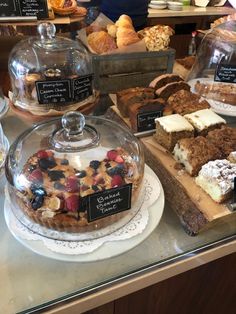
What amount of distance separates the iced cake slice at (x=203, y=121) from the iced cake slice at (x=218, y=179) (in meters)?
0.19

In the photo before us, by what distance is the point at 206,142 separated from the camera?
Result: 0.96m

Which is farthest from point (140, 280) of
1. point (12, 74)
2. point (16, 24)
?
point (16, 24)

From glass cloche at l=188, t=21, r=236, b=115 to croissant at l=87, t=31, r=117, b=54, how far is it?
388mm

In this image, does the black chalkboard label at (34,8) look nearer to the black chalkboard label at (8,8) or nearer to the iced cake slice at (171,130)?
the black chalkboard label at (8,8)

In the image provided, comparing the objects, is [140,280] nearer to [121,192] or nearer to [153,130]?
[121,192]

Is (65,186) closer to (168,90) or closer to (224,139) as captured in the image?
(224,139)

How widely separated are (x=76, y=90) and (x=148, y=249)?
597 millimetres

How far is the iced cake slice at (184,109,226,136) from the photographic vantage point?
1042 millimetres

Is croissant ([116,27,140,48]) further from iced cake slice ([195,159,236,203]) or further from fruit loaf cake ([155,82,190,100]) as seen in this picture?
iced cake slice ([195,159,236,203])

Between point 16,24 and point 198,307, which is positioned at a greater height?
point 16,24

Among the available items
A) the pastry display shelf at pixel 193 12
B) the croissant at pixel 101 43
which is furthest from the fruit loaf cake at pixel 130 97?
the pastry display shelf at pixel 193 12

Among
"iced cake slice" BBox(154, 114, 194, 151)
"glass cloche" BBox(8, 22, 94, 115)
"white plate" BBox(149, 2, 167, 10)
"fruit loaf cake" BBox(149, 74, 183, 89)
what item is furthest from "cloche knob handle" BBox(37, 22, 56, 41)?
"white plate" BBox(149, 2, 167, 10)

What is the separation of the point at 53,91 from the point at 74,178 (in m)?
0.43

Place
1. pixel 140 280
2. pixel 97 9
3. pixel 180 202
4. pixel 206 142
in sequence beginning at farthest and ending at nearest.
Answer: pixel 97 9 → pixel 206 142 → pixel 180 202 → pixel 140 280
